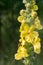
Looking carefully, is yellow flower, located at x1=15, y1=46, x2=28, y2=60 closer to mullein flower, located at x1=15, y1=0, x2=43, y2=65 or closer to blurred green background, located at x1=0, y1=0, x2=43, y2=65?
mullein flower, located at x1=15, y1=0, x2=43, y2=65

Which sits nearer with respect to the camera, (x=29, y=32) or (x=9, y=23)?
(x=29, y=32)

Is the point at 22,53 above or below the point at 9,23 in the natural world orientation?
above

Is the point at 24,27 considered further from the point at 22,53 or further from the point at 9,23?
the point at 9,23

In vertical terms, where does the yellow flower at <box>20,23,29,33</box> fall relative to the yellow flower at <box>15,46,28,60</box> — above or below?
above

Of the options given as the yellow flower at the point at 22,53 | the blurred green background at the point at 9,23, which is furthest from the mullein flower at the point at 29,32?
the blurred green background at the point at 9,23

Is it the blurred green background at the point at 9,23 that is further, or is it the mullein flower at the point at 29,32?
the blurred green background at the point at 9,23

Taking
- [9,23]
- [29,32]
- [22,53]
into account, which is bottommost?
[9,23]

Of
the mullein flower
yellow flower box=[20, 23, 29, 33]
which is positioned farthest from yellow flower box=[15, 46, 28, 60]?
yellow flower box=[20, 23, 29, 33]

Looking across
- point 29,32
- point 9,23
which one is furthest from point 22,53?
point 9,23

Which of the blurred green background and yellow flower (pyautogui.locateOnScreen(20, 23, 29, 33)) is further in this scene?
the blurred green background

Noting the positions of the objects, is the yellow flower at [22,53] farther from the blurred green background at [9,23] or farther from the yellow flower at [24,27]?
the blurred green background at [9,23]

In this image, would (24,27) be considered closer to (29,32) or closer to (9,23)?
(29,32)
